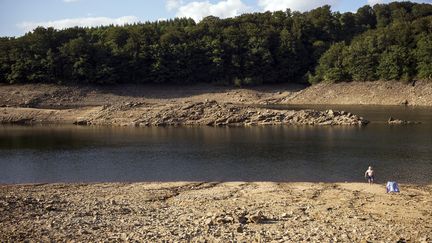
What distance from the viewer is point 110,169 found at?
37.9 meters

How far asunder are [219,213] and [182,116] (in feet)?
145

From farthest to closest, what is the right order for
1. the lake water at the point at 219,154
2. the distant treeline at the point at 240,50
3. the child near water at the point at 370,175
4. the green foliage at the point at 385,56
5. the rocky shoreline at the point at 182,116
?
the distant treeline at the point at 240,50, the green foliage at the point at 385,56, the rocky shoreline at the point at 182,116, the lake water at the point at 219,154, the child near water at the point at 370,175

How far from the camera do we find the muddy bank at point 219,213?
18469mm

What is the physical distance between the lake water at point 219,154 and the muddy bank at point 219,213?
12.6ft

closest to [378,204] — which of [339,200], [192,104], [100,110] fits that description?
[339,200]

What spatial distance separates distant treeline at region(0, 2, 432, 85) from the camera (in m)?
94.0

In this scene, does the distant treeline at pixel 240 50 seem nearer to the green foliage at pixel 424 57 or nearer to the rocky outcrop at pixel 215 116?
the green foliage at pixel 424 57

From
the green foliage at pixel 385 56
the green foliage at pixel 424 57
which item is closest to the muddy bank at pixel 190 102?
the green foliage at pixel 424 57

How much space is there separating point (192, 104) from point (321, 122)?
1781cm

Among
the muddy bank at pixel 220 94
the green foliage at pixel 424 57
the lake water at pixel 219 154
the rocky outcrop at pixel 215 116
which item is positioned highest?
the green foliage at pixel 424 57

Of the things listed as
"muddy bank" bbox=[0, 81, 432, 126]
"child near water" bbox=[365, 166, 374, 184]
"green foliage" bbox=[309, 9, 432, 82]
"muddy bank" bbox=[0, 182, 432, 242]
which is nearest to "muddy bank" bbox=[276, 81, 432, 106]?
"muddy bank" bbox=[0, 81, 432, 126]

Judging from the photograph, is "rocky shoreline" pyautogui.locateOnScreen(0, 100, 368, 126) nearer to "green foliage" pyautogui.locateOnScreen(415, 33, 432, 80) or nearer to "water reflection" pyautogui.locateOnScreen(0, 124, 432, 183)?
"water reflection" pyautogui.locateOnScreen(0, 124, 432, 183)

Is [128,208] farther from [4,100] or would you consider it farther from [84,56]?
[84,56]

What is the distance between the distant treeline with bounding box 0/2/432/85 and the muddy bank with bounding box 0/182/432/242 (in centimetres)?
6767
